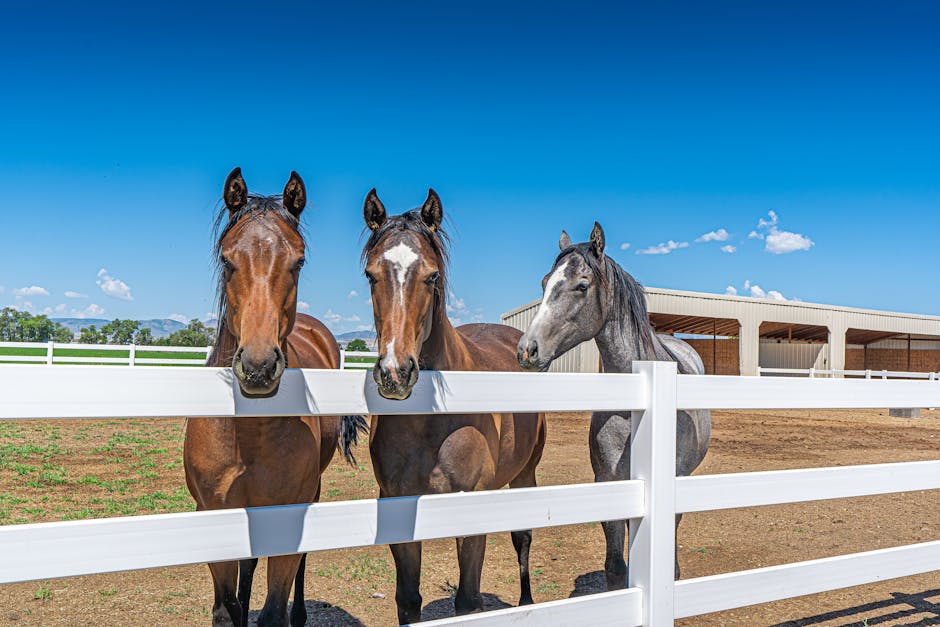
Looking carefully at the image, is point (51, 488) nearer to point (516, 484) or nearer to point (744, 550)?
point (516, 484)

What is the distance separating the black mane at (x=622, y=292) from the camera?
14.1 ft

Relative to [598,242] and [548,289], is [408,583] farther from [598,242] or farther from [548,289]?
[598,242]

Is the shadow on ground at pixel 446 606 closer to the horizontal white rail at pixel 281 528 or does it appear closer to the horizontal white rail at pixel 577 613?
the horizontal white rail at pixel 577 613

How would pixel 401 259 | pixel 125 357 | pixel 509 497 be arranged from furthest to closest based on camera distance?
1. pixel 125 357
2. pixel 401 259
3. pixel 509 497

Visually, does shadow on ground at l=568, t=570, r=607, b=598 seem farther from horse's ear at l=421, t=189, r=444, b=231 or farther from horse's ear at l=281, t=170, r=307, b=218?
horse's ear at l=281, t=170, r=307, b=218

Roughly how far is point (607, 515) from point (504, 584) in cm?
283

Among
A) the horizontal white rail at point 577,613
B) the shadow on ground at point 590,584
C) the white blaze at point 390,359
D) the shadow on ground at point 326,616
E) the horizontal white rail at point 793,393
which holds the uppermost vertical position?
the white blaze at point 390,359

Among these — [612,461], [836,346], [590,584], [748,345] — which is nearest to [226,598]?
[612,461]

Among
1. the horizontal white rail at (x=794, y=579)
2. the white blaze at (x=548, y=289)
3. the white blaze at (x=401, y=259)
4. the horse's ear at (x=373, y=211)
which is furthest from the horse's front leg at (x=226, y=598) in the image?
the white blaze at (x=548, y=289)

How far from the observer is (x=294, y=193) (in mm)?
2982

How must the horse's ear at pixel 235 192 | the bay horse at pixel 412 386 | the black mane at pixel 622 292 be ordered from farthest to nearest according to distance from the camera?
1. the black mane at pixel 622 292
2. the horse's ear at pixel 235 192
3. the bay horse at pixel 412 386

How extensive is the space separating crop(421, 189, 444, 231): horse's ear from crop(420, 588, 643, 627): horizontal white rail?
5.66ft

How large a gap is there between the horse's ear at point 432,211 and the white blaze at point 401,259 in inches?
15.5

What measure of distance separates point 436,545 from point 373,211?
3972mm
